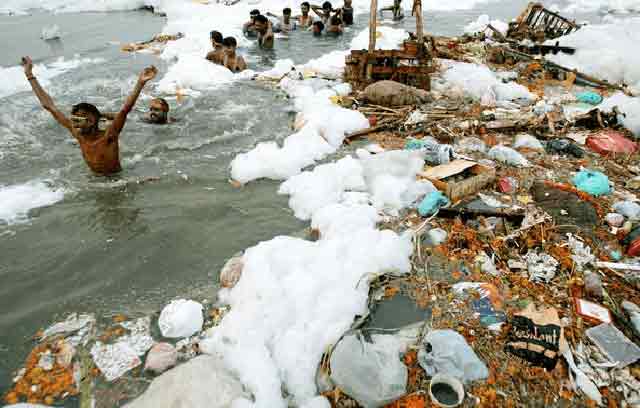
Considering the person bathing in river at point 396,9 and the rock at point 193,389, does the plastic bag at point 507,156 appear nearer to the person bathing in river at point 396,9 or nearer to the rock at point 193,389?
the rock at point 193,389

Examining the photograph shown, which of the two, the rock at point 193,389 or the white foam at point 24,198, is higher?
the rock at point 193,389

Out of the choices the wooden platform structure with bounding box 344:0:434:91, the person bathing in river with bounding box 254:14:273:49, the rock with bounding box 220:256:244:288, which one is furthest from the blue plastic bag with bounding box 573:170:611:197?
the person bathing in river with bounding box 254:14:273:49

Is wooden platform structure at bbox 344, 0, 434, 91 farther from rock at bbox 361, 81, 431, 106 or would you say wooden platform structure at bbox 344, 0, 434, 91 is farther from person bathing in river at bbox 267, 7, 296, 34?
person bathing in river at bbox 267, 7, 296, 34

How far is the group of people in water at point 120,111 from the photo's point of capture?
12.5 feet

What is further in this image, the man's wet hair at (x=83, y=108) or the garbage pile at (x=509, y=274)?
the man's wet hair at (x=83, y=108)

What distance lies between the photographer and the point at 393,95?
6543 mm

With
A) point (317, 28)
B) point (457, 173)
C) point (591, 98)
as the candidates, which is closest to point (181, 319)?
point (457, 173)

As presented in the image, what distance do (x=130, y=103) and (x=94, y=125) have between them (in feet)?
2.10

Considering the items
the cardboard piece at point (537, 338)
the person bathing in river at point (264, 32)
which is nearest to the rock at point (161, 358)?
the cardboard piece at point (537, 338)

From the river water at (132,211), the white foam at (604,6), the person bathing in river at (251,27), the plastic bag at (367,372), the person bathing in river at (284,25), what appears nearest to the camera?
the plastic bag at (367,372)

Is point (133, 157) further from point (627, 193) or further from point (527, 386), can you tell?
point (627, 193)

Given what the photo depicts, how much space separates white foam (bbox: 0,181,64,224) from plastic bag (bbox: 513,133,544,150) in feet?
19.9

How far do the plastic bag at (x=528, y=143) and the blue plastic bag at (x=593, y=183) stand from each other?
964 mm

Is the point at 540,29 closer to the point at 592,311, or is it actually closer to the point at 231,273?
the point at 592,311
